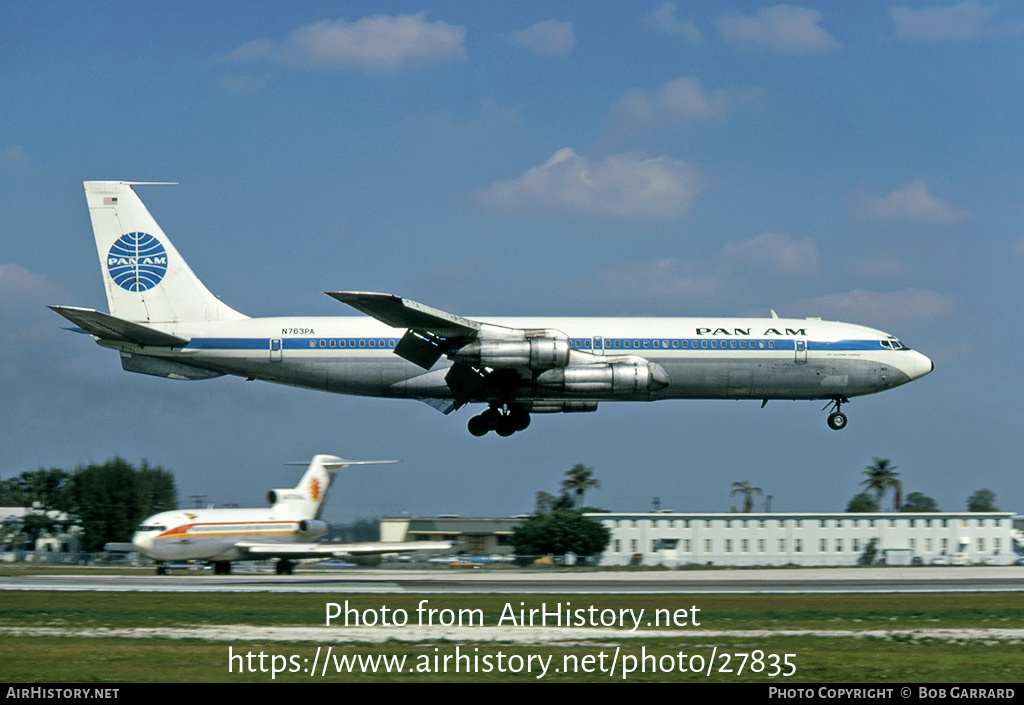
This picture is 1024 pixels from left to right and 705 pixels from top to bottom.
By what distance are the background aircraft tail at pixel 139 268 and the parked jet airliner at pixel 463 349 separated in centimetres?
5

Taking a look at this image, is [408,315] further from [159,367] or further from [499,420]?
[159,367]

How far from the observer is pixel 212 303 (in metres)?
42.4

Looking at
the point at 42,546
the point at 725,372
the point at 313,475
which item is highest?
the point at 725,372

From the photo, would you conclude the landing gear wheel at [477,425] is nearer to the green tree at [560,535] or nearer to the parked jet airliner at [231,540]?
the parked jet airliner at [231,540]

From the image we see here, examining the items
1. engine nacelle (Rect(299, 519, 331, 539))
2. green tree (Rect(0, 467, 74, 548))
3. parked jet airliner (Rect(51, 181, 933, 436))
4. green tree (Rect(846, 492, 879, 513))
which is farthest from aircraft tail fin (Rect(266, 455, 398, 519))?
green tree (Rect(846, 492, 879, 513))

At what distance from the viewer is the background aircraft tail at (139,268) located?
4250cm

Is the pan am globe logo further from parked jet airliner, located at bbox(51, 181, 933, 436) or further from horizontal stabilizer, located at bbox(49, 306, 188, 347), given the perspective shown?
horizontal stabilizer, located at bbox(49, 306, 188, 347)

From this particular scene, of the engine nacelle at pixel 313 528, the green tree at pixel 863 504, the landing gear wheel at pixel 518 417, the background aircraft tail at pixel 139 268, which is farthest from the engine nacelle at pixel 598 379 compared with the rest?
the green tree at pixel 863 504

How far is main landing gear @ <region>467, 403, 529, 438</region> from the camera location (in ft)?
139
